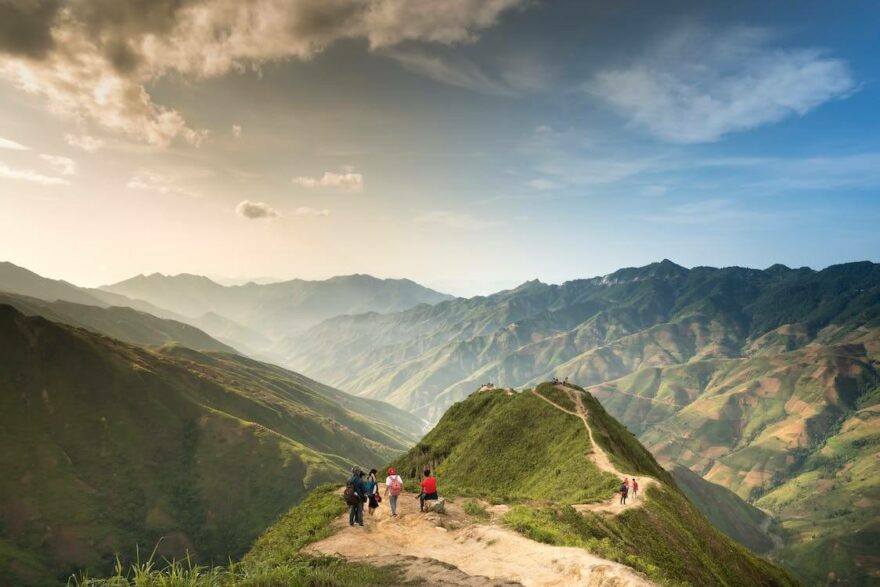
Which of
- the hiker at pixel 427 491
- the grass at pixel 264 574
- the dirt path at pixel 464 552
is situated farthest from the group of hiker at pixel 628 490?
the grass at pixel 264 574

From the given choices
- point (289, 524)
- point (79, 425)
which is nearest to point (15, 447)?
point (79, 425)

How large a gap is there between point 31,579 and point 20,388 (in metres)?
85.5

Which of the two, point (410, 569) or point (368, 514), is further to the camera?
point (368, 514)

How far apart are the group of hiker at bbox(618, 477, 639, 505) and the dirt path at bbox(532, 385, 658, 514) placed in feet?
1.88

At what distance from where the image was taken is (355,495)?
36094 millimetres

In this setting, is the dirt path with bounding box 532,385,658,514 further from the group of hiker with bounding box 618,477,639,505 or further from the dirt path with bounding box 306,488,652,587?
the dirt path with bounding box 306,488,652,587

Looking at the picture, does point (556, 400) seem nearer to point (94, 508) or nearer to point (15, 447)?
point (94, 508)

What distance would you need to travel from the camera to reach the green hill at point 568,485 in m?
46.1

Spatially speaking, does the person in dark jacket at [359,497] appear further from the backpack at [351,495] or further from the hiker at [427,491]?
the hiker at [427,491]

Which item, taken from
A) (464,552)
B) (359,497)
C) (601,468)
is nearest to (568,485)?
(601,468)

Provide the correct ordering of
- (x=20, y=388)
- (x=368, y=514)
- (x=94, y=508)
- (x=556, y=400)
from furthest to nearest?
1. (x=20, y=388)
2. (x=94, y=508)
3. (x=556, y=400)
4. (x=368, y=514)

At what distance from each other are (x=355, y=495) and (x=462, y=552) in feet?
29.7

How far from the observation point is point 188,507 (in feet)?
641

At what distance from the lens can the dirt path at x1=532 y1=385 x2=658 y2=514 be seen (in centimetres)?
5940
